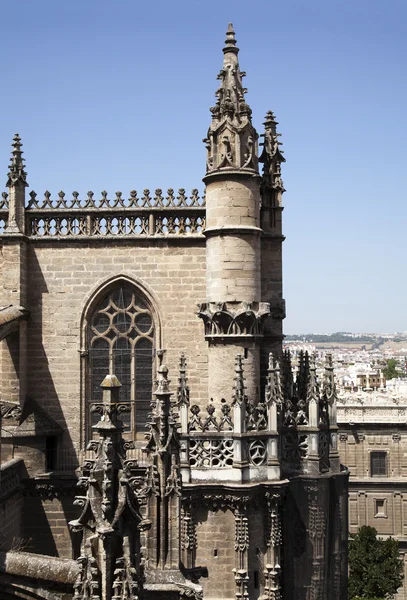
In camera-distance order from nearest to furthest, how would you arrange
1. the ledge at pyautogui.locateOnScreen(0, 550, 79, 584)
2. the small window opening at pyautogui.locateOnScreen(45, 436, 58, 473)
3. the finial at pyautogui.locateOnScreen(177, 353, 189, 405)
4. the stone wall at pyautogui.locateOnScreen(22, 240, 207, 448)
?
1. the ledge at pyautogui.locateOnScreen(0, 550, 79, 584)
2. the finial at pyautogui.locateOnScreen(177, 353, 189, 405)
3. the stone wall at pyautogui.locateOnScreen(22, 240, 207, 448)
4. the small window opening at pyautogui.locateOnScreen(45, 436, 58, 473)

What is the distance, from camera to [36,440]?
19.1m

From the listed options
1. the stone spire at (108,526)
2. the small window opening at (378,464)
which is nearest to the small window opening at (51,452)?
the stone spire at (108,526)

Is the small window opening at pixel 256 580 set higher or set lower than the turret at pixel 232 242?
lower

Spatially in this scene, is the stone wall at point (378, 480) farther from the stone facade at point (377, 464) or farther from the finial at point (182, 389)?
Answer: the finial at point (182, 389)

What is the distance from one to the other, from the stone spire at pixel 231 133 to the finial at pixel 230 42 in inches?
22.1

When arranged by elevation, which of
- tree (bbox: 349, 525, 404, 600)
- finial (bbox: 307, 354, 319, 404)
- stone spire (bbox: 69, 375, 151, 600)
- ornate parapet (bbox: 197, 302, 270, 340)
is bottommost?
tree (bbox: 349, 525, 404, 600)

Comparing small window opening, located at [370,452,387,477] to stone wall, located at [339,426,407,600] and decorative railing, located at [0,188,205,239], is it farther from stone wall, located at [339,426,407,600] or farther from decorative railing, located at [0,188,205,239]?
decorative railing, located at [0,188,205,239]

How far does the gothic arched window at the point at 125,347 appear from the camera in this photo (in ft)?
63.9

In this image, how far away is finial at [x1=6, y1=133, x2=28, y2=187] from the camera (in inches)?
768

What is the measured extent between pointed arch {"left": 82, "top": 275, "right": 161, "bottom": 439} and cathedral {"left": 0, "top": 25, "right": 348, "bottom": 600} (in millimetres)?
36

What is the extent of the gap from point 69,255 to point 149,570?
409 inches

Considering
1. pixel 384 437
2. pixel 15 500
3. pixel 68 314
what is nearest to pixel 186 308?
pixel 68 314

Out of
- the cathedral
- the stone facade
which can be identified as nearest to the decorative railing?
the cathedral

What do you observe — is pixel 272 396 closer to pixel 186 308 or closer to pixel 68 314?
pixel 186 308
